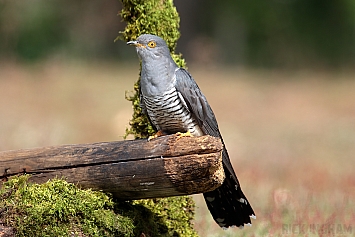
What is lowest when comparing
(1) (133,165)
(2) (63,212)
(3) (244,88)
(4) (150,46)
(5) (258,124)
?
(2) (63,212)

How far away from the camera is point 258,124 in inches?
500

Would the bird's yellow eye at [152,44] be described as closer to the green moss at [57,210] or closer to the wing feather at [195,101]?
the wing feather at [195,101]

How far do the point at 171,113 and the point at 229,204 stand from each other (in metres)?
0.86

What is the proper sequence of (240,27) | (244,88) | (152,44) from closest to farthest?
(152,44) < (244,88) < (240,27)

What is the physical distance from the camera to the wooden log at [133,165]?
3689mm

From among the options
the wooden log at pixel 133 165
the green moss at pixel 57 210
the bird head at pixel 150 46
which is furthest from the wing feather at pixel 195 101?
the green moss at pixel 57 210

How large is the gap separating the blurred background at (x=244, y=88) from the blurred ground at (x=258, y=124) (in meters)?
0.02

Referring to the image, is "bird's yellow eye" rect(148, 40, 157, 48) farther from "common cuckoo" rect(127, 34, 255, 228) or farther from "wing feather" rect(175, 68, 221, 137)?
"wing feather" rect(175, 68, 221, 137)

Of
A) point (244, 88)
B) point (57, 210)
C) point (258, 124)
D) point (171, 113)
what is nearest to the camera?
point (57, 210)

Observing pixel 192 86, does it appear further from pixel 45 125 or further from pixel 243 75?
pixel 243 75

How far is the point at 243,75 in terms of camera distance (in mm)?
18953

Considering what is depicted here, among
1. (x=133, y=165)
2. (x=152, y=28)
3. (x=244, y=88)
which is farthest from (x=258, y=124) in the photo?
(x=133, y=165)

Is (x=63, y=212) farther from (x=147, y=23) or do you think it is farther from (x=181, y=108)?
(x=147, y=23)

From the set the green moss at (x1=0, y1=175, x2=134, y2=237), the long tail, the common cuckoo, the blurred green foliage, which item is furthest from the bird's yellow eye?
the blurred green foliage
